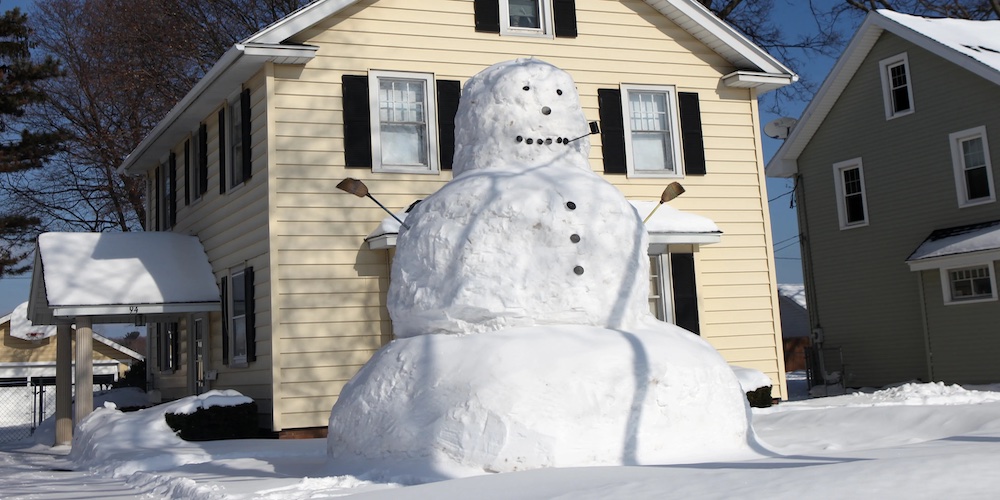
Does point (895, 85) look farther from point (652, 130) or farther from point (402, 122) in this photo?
point (402, 122)

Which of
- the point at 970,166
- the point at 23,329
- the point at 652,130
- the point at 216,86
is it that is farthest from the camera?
the point at 23,329

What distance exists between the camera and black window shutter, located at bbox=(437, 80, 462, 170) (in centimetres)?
1473

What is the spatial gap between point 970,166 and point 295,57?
46.3ft

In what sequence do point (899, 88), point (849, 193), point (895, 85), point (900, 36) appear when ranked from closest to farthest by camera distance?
1. point (900, 36)
2. point (899, 88)
3. point (895, 85)
4. point (849, 193)

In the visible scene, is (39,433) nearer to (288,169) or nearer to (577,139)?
(288,169)

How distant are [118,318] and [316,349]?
17.9 ft

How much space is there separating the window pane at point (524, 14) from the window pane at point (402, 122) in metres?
2.00

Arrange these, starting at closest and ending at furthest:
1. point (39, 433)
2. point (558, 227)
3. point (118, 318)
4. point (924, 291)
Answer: point (558, 227) < point (118, 318) < point (39, 433) < point (924, 291)

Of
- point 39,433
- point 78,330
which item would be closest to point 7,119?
point 39,433

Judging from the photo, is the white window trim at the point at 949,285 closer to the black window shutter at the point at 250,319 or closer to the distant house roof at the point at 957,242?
the distant house roof at the point at 957,242

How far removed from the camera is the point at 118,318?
17.2 meters

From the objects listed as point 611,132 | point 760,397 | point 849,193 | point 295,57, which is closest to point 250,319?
point 295,57

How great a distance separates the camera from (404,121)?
1462 centimetres

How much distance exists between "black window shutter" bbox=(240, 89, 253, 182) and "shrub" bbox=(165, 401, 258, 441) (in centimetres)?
339
